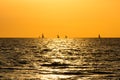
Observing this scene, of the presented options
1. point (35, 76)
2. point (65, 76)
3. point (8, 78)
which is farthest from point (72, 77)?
point (8, 78)

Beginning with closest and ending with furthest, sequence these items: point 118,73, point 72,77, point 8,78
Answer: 1. point 8,78
2. point 72,77
3. point 118,73

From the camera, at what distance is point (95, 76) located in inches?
1938

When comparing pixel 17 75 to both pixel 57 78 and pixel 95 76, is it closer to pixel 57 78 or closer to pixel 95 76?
pixel 57 78

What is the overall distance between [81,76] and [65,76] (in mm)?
1915

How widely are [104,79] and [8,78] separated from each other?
1058 centimetres

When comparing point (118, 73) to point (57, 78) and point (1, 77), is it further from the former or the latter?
point (1, 77)

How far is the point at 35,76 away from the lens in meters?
48.3

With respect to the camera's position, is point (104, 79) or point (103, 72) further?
point (103, 72)

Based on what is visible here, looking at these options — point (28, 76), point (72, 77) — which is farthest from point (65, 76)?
point (28, 76)

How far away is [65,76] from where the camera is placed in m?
49.3

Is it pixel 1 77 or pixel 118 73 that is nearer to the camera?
pixel 1 77

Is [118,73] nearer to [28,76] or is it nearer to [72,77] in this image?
[72,77]

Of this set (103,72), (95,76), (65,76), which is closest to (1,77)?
(65,76)

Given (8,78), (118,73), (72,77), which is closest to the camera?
(8,78)
